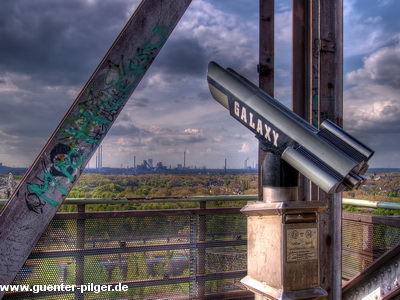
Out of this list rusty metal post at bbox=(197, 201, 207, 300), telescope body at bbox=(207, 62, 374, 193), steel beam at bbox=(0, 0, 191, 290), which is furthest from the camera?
rusty metal post at bbox=(197, 201, 207, 300)

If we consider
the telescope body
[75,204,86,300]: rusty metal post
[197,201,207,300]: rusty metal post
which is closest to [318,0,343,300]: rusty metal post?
[197,201,207,300]: rusty metal post

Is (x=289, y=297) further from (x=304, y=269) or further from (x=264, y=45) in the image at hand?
(x=264, y=45)

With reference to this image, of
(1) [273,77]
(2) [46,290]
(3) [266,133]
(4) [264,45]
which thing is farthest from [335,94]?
(2) [46,290]

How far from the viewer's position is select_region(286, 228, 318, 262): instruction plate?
1.66 meters

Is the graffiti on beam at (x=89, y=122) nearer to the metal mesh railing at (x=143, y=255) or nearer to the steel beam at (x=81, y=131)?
the steel beam at (x=81, y=131)

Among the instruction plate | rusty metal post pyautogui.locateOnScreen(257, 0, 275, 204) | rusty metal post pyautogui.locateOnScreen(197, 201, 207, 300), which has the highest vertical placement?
rusty metal post pyautogui.locateOnScreen(257, 0, 275, 204)

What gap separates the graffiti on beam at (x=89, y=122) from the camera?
2.47 m

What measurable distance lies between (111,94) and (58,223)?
4.53 ft

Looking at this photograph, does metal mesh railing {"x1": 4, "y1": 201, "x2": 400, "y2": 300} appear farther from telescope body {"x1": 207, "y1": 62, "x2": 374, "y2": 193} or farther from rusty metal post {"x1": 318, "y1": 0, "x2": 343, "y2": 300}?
telescope body {"x1": 207, "y1": 62, "x2": 374, "y2": 193}

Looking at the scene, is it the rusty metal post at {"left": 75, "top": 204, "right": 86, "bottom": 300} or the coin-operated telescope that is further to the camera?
the rusty metal post at {"left": 75, "top": 204, "right": 86, "bottom": 300}

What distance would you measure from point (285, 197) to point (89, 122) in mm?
1525

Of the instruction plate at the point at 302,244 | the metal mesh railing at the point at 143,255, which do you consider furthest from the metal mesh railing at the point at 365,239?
the instruction plate at the point at 302,244

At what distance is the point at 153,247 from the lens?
3.36 meters

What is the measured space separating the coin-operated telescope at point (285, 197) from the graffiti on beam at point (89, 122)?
3.35 feet
